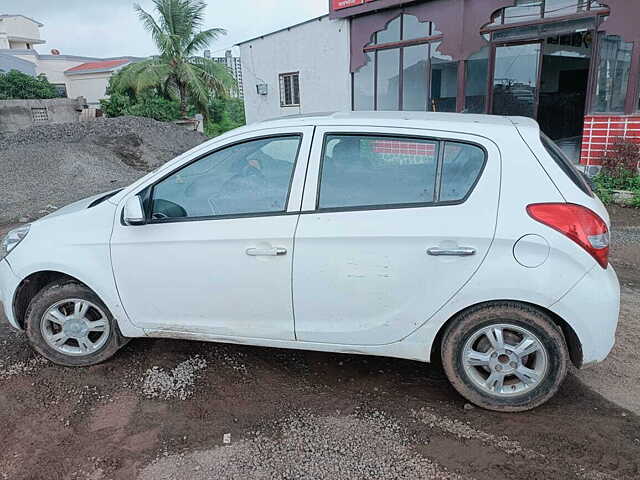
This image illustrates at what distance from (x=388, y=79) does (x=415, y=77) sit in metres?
0.91

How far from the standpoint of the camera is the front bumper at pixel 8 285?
350 centimetres

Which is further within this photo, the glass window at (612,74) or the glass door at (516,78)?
the glass door at (516,78)

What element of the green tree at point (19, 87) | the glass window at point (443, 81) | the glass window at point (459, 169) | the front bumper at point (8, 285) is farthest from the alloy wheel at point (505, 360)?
the green tree at point (19, 87)

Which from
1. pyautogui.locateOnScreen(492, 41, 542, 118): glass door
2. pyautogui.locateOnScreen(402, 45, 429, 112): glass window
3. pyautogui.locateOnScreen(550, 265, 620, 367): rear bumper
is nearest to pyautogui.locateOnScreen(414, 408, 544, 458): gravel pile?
pyautogui.locateOnScreen(550, 265, 620, 367): rear bumper

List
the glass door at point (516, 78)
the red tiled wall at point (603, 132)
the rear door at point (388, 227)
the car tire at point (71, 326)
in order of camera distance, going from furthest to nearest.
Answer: the glass door at point (516, 78) → the red tiled wall at point (603, 132) → the car tire at point (71, 326) → the rear door at point (388, 227)

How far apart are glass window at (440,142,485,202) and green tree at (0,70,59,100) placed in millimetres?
32175

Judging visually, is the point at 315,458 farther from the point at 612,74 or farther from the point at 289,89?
the point at 289,89

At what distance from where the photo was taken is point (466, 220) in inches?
109

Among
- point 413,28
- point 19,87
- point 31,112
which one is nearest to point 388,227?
point 413,28

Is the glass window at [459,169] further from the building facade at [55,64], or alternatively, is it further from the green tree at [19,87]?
the building facade at [55,64]

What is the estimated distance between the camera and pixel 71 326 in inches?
139

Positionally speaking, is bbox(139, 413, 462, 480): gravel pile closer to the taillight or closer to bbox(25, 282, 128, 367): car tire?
bbox(25, 282, 128, 367): car tire

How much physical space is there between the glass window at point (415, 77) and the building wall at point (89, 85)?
116ft

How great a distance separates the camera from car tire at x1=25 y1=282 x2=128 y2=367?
11.4ft
